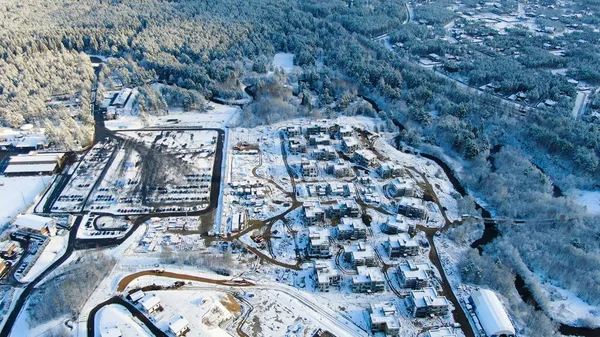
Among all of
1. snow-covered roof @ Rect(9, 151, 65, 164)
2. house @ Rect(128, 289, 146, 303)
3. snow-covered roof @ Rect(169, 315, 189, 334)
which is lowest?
house @ Rect(128, 289, 146, 303)

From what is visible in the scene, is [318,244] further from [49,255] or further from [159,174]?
[49,255]

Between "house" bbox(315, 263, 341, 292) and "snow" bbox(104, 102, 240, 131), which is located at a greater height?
"snow" bbox(104, 102, 240, 131)

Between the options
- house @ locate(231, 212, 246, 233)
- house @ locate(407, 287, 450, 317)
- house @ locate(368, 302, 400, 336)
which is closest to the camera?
house @ locate(368, 302, 400, 336)

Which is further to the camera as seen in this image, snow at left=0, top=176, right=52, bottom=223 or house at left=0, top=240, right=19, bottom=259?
snow at left=0, top=176, right=52, bottom=223

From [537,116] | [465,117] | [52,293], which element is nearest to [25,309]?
[52,293]

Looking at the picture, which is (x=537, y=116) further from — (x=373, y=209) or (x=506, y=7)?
(x=506, y=7)

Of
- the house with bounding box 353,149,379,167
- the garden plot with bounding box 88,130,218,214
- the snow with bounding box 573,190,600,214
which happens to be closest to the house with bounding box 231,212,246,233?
the garden plot with bounding box 88,130,218,214

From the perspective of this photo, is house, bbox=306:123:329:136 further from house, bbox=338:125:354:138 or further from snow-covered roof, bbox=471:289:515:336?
snow-covered roof, bbox=471:289:515:336
